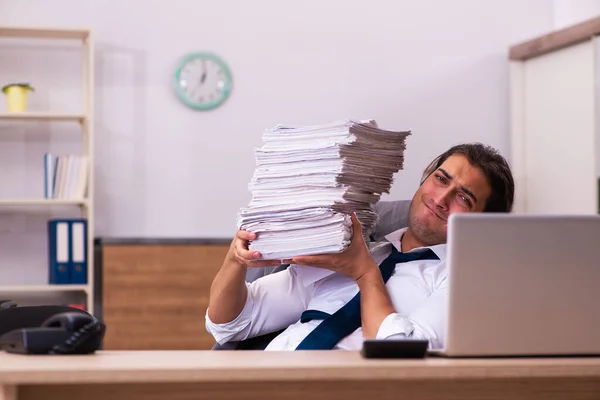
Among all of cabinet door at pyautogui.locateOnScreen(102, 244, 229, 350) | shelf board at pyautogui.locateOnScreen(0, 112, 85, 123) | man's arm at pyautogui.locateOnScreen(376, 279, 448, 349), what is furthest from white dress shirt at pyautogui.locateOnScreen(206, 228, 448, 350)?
shelf board at pyautogui.locateOnScreen(0, 112, 85, 123)

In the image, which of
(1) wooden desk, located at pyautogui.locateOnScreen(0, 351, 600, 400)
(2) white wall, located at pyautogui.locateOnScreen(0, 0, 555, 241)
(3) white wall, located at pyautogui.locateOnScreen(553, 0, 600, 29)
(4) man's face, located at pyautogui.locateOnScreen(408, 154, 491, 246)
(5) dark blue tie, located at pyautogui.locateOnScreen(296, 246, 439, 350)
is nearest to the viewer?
(1) wooden desk, located at pyautogui.locateOnScreen(0, 351, 600, 400)

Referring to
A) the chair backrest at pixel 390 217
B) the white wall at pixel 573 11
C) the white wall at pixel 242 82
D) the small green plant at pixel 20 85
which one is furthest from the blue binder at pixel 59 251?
the white wall at pixel 573 11

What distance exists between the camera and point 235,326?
197 cm

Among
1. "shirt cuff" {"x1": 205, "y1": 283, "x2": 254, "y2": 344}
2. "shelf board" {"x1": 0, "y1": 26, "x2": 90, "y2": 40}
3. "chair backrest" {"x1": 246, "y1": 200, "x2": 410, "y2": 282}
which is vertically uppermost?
"shelf board" {"x1": 0, "y1": 26, "x2": 90, "y2": 40}

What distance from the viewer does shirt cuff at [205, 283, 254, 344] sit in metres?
1.97

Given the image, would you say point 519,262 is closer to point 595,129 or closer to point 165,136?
point 595,129

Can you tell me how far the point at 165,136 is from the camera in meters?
4.31

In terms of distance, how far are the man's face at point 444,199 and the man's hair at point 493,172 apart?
18mm

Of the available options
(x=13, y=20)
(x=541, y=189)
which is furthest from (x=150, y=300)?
(x=541, y=189)

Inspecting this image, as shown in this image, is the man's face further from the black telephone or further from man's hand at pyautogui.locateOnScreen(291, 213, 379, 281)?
the black telephone

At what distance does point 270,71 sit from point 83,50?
92 centimetres

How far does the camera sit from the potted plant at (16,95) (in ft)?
13.0

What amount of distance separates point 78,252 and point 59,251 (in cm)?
8

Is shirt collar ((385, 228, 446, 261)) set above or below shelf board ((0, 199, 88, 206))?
below
